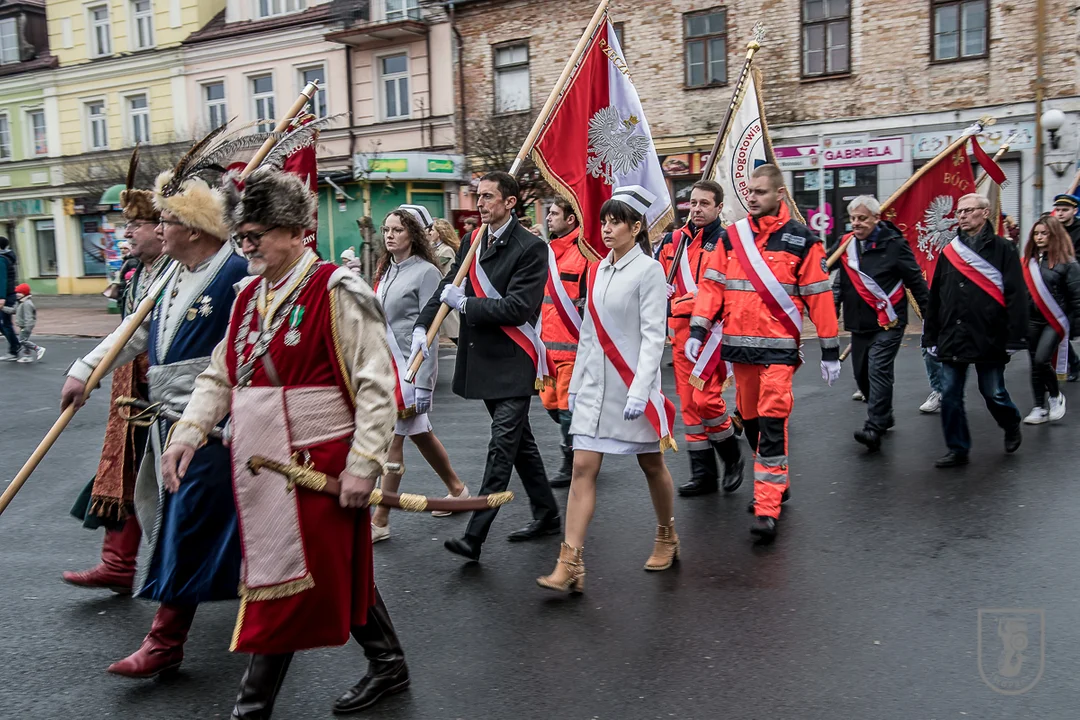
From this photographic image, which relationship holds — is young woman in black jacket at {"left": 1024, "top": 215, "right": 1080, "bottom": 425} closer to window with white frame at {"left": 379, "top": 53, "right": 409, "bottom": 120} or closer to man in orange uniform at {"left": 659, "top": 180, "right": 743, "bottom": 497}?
man in orange uniform at {"left": 659, "top": 180, "right": 743, "bottom": 497}

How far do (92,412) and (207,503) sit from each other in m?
7.95

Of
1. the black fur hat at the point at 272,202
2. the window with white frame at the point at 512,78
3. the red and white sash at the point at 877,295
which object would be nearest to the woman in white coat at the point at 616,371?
the black fur hat at the point at 272,202

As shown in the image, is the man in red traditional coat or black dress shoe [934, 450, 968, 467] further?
black dress shoe [934, 450, 968, 467]

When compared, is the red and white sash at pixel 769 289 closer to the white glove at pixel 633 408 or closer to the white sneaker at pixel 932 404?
the white glove at pixel 633 408

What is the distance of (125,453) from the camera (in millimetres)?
4801

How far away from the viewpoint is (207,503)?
3.87 m

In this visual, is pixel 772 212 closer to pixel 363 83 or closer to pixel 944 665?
pixel 944 665

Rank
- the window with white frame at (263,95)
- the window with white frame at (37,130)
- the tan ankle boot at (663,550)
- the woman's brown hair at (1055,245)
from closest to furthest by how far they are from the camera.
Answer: the tan ankle boot at (663,550)
the woman's brown hair at (1055,245)
the window with white frame at (263,95)
the window with white frame at (37,130)

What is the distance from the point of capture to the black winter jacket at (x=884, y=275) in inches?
318

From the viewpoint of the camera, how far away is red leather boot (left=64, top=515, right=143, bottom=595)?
5.04 metres

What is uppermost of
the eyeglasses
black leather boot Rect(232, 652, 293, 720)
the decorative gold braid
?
the eyeglasses

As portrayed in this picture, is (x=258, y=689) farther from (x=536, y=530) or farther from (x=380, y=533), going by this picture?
(x=536, y=530)

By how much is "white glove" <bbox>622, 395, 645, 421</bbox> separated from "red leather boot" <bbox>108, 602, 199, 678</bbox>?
1.97 m

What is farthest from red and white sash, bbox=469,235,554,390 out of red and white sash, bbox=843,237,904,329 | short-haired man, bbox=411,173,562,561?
red and white sash, bbox=843,237,904,329
